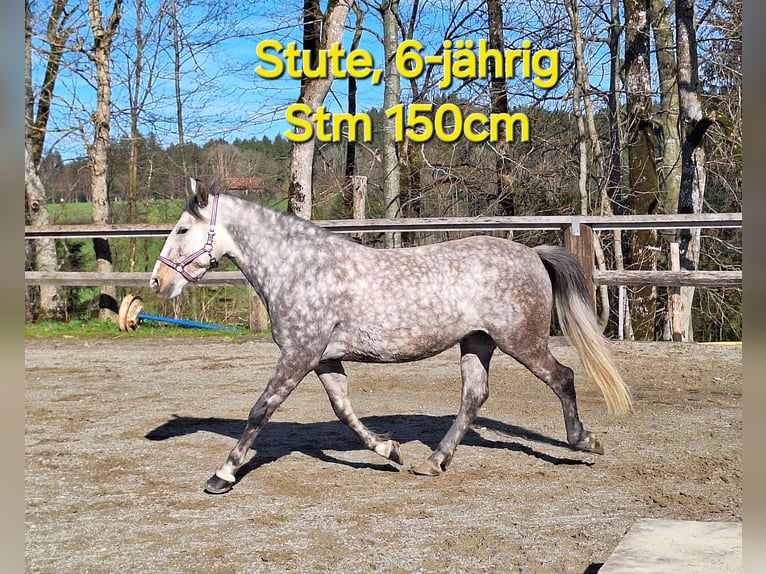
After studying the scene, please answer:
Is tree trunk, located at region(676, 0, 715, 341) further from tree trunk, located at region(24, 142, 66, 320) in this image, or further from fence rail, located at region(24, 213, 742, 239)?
tree trunk, located at region(24, 142, 66, 320)

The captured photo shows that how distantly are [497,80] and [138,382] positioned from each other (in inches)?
407

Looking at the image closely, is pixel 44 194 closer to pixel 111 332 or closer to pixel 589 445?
pixel 111 332

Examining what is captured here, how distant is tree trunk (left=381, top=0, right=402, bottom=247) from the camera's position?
14516mm

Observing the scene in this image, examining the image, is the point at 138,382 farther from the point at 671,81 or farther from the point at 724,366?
the point at 671,81

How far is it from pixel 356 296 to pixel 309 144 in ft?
25.5

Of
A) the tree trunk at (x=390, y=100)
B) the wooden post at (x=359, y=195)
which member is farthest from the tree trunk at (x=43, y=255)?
the wooden post at (x=359, y=195)

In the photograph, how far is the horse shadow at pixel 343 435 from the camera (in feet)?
15.3

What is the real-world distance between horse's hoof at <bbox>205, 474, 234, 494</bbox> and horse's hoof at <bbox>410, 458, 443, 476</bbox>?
3.29 feet

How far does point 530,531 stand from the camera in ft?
10.8

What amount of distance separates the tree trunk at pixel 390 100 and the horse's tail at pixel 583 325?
32.6 feet

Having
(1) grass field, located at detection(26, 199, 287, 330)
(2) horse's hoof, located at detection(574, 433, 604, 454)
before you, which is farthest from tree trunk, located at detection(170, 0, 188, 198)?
(2) horse's hoof, located at detection(574, 433, 604, 454)

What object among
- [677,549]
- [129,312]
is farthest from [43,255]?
[677,549]

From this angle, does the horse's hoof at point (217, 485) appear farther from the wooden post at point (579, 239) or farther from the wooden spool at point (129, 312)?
the wooden spool at point (129, 312)
